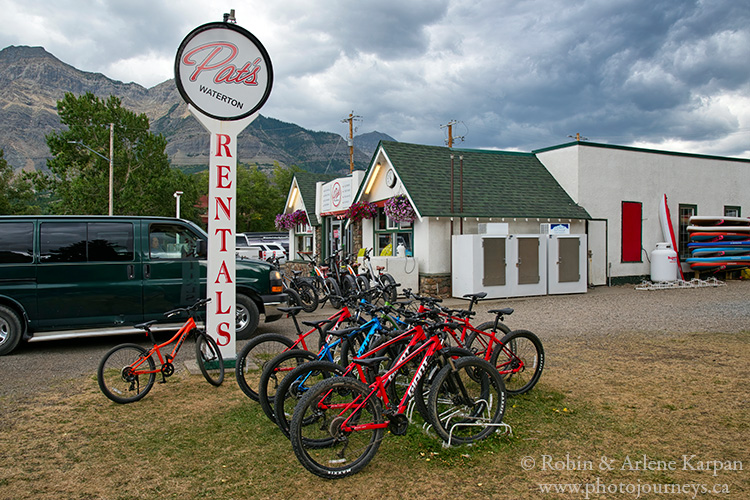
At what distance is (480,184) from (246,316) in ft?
33.3

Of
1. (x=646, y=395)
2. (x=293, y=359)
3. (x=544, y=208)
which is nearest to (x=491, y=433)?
(x=293, y=359)

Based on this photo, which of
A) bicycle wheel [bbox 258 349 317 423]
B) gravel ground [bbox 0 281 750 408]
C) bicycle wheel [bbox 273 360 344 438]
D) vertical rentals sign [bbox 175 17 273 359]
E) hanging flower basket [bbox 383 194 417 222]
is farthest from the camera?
hanging flower basket [bbox 383 194 417 222]

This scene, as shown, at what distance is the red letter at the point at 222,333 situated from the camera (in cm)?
657

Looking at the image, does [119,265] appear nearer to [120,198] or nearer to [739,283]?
[739,283]

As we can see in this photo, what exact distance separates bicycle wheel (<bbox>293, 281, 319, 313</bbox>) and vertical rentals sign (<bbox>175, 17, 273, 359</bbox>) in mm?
5871

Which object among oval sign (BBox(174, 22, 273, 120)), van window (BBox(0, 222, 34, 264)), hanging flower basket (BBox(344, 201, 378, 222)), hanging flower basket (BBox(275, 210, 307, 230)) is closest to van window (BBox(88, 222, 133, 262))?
van window (BBox(0, 222, 34, 264))

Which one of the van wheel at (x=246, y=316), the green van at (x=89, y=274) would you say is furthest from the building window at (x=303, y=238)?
the green van at (x=89, y=274)

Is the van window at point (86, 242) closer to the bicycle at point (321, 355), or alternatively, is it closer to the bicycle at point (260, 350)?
the bicycle at point (260, 350)

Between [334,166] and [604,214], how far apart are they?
610 ft

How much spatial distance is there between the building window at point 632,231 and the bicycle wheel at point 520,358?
14.2 m

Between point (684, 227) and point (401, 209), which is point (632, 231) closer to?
point (684, 227)

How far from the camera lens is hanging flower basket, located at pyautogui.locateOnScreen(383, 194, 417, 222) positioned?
1504 centimetres

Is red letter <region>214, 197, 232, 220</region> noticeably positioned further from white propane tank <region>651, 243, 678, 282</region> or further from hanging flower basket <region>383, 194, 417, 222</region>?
white propane tank <region>651, 243, 678, 282</region>

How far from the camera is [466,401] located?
4211 mm
